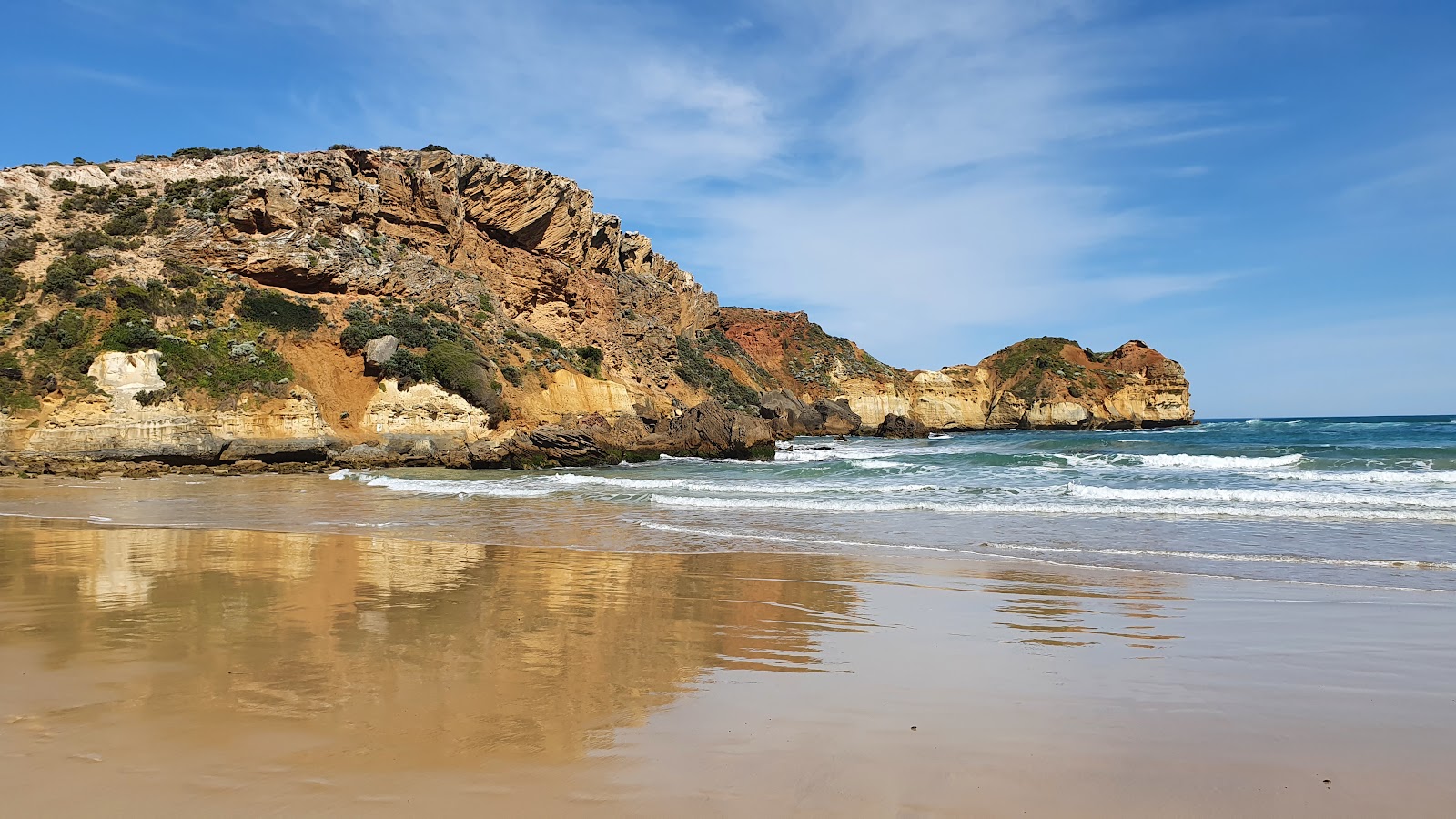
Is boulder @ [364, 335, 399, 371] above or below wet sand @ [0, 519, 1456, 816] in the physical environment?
above

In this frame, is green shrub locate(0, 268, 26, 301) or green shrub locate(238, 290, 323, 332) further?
green shrub locate(238, 290, 323, 332)

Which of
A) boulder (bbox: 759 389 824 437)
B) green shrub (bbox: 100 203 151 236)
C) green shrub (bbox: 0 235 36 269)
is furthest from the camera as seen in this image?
boulder (bbox: 759 389 824 437)

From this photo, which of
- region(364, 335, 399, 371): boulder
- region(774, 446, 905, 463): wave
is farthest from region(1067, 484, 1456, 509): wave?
region(364, 335, 399, 371): boulder

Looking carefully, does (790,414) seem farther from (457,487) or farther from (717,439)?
(457,487)

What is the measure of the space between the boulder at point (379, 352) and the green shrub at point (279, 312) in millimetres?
3017

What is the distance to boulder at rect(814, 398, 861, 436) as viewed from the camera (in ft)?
221

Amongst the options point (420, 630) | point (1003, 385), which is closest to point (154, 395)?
point (420, 630)

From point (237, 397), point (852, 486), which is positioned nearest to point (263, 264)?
point (237, 397)

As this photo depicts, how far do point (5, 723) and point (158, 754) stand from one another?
109cm

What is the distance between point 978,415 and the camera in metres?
80.9

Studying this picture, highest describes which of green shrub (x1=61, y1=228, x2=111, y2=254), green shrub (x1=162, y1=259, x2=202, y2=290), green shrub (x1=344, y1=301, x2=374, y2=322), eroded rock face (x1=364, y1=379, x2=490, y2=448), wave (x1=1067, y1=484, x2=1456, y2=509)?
green shrub (x1=61, y1=228, x2=111, y2=254)

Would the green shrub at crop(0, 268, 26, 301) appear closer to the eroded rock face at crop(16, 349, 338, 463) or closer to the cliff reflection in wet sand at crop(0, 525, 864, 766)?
the eroded rock face at crop(16, 349, 338, 463)

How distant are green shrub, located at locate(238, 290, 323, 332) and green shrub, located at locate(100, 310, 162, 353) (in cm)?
411

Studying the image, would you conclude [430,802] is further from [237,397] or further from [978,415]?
[978,415]
